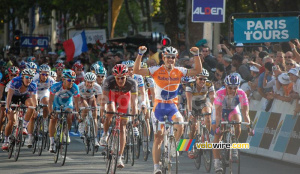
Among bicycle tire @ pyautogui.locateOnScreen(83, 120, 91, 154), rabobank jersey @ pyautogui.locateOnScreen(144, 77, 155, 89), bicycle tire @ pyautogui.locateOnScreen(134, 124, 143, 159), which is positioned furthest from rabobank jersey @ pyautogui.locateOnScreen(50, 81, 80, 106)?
rabobank jersey @ pyautogui.locateOnScreen(144, 77, 155, 89)

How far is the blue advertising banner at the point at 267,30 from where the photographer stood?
16734 mm

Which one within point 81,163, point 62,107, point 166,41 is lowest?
point 81,163

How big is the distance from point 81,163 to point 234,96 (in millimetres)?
3385

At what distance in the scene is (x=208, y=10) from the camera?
1895 centimetres

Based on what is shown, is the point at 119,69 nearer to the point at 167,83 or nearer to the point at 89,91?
the point at 167,83

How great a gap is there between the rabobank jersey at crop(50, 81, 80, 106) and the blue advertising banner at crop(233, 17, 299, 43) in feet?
12.5

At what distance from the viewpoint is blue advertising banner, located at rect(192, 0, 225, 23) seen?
62.0ft

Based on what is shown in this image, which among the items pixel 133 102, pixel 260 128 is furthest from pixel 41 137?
pixel 260 128

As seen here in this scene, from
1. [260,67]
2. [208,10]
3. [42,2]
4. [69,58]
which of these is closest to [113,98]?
[260,67]

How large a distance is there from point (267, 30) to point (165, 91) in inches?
207

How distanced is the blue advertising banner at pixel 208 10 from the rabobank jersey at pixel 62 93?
4376 mm

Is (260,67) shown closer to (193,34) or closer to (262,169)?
(262,169)

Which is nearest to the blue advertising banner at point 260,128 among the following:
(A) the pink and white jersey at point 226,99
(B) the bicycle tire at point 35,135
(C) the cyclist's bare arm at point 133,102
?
(A) the pink and white jersey at point 226,99

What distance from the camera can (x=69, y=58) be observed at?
33.6 meters
